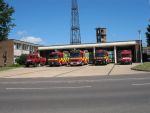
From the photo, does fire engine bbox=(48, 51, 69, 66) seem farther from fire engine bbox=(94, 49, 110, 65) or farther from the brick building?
the brick building

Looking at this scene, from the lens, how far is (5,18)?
68.6 metres

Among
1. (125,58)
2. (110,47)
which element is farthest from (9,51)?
(125,58)

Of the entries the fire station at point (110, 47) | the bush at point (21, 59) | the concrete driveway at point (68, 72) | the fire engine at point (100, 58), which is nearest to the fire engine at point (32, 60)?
the bush at point (21, 59)

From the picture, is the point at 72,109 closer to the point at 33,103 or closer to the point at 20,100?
the point at 33,103

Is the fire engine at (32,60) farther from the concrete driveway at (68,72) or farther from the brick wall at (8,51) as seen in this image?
the concrete driveway at (68,72)

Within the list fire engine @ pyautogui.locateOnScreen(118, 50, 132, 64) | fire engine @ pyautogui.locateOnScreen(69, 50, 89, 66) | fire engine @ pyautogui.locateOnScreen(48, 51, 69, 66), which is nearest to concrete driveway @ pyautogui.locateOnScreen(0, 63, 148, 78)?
fire engine @ pyautogui.locateOnScreen(69, 50, 89, 66)

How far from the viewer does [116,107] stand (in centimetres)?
1176

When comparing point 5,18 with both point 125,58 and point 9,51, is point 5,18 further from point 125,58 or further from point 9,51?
point 125,58

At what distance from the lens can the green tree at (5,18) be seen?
67.8m

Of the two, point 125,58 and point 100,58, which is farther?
point 125,58

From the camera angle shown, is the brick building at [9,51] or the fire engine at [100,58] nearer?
the fire engine at [100,58]

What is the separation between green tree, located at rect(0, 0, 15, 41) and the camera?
67750 millimetres

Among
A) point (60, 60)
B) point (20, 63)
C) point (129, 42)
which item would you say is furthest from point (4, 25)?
point (129, 42)

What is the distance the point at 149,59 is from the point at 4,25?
100 ft
